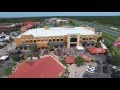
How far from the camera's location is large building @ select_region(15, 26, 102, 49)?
5.84m

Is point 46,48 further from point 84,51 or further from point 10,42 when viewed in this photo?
point 10,42

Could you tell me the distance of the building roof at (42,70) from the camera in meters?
3.43

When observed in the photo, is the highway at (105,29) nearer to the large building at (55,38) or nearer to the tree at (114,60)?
the large building at (55,38)

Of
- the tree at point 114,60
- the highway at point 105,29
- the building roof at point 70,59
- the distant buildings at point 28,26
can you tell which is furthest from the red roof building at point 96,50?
the distant buildings at point 28,26

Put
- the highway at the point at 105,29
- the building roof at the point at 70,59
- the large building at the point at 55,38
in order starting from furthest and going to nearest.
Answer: the highway at the point at 105,29 → the large building at the point at 55,38 → the building roof at the point at 70,59

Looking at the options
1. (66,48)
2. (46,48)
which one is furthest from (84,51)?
(46,48)

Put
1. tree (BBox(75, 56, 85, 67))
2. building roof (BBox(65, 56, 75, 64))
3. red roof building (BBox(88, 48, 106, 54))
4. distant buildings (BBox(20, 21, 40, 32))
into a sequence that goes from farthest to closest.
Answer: distant buildings (BBox(20, 21, 40, 32)) → red roof building (BBox(88, 48, 106, 54)) → building roof (BBox(65, 56, 75, 64)) → tree (BBox(75, 56, 85, 67))

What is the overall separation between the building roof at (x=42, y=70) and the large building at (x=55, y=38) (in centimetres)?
170

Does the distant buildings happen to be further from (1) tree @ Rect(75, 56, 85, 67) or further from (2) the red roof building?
(1) tree @ Rect(75, 56, 85, 67)

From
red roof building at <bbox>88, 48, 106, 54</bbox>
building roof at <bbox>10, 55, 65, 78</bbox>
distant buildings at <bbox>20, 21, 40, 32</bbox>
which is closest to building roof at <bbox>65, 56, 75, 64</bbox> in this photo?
building roof at <bbox>10, 55, 65, 78</bbox>

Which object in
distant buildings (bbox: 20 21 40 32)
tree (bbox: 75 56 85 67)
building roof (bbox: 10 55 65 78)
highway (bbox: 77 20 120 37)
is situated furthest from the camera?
highway (bbox: 77 20 120 37)

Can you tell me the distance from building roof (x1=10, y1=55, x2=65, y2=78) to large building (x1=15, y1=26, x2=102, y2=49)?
1698mm

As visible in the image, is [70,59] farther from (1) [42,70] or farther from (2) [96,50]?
(1) [42,70]
